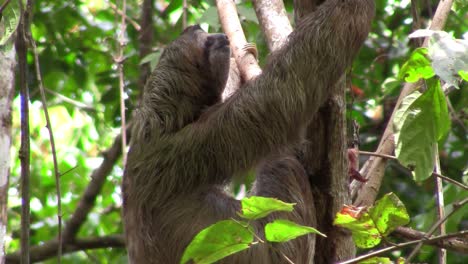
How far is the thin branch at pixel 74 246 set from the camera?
32.8 ft

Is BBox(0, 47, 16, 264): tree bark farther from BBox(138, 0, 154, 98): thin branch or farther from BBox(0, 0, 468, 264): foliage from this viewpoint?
BBox(138, 0, 154, 98): thin branch

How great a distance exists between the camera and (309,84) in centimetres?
602

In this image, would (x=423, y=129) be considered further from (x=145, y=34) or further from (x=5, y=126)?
(x=145, y=34)

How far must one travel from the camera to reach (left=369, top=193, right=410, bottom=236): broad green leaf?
4.42 metres

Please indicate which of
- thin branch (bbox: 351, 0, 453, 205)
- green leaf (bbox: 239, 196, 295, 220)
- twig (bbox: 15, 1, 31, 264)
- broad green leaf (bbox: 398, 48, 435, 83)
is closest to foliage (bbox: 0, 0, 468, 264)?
thin branch (bbox: 351, 0, 453, 205)

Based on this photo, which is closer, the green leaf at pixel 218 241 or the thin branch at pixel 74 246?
the green leaf at pixel 218 241

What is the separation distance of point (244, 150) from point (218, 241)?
2.27 m

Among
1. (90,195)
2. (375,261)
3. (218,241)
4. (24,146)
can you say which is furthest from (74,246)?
(218,241)

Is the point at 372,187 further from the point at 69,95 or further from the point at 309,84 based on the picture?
the point at 69,95

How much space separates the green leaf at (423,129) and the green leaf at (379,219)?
0.37 metres

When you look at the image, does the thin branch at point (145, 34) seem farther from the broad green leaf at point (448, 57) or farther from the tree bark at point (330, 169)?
the broad green leaf at point (448, 57)

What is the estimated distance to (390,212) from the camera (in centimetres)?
445

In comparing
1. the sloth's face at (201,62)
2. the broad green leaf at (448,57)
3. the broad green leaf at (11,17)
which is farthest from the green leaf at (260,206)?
the sloth's face at (201,62)

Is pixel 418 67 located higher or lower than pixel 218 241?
higher
